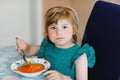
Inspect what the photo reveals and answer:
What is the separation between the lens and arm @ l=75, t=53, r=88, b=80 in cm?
105

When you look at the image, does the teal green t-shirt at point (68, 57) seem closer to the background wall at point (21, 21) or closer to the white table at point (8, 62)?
the white table at point (8, 62)

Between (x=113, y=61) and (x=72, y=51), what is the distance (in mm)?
183

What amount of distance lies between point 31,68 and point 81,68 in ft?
0.67

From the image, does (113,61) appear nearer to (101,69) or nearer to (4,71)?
(101,69)

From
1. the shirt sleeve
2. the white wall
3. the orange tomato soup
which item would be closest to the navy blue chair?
the shirt sleeve

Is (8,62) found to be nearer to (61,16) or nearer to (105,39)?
(61,16)

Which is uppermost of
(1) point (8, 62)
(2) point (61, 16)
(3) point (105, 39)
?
(2) point (61, 16)

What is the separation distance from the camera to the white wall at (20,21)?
6.47 feet

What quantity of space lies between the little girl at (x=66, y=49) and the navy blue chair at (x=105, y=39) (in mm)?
65

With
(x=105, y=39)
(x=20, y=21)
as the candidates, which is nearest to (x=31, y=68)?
(x=105, y=39)

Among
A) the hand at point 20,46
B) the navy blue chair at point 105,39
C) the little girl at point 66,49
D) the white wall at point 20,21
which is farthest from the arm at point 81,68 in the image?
the white wall at point 20,21

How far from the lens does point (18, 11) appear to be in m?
2.08

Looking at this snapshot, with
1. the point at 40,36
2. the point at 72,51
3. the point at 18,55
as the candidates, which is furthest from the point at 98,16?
the point at 40,36

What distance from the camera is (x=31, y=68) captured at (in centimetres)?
104
